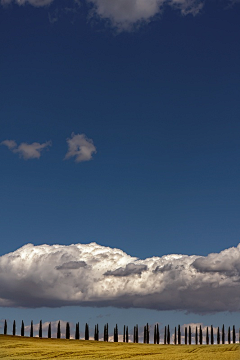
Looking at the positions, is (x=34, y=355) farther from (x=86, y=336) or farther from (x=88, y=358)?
(x=86, y=336)

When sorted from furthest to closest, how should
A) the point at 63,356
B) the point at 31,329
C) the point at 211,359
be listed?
the point at 31,329 → the point at 63,356 → the point at 211,359

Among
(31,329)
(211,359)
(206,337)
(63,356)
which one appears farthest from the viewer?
(206,337)

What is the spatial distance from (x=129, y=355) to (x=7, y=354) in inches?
368

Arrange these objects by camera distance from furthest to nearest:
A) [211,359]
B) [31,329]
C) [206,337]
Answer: [206,337]
[31,329]
[211,359]

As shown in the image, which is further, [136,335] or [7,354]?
[136,335]

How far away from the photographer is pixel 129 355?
41688mm

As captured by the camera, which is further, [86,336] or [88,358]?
[86,336]

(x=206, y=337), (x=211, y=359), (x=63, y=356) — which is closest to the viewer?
(x=211, y=359)

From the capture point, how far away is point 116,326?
257 ft

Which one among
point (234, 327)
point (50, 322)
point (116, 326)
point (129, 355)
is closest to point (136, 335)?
point (116, 326)

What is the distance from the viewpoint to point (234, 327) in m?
93.9

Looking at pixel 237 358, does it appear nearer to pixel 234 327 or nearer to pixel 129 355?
pixel 129 355

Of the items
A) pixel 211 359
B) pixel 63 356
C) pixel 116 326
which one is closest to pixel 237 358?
pixel 211 359

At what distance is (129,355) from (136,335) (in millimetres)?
42046
